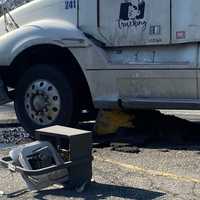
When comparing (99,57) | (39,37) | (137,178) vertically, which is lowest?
(137,178)

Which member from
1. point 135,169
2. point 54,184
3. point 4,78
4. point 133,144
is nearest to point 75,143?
point 54,184

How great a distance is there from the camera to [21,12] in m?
8.71

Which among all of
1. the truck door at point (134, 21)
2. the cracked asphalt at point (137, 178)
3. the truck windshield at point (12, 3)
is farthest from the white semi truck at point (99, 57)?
the cracked asphalt at point (137, 178)

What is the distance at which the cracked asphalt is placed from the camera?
18.3 feet

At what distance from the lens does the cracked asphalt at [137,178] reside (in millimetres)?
5574

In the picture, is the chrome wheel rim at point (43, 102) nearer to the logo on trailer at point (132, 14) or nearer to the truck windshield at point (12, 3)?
the logo on trailer at point (132, 14)

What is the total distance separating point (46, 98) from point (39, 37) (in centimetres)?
78

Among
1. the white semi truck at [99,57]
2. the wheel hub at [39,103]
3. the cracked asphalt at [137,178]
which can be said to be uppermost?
the white semi truck at [99,57]

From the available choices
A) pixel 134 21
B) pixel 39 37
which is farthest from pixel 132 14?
pixel 39 37

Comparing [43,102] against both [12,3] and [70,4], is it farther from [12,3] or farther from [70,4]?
[12,3]

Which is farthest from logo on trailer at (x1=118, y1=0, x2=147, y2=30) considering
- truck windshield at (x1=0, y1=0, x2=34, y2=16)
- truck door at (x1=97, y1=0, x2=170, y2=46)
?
truck windshield at (x1=0, y1=0, x2=34, y2=16)

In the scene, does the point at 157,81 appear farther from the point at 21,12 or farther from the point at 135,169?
the point at 21,12

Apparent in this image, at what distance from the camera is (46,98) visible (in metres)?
8.20

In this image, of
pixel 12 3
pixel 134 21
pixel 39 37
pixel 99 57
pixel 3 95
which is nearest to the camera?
pixel 134 21
